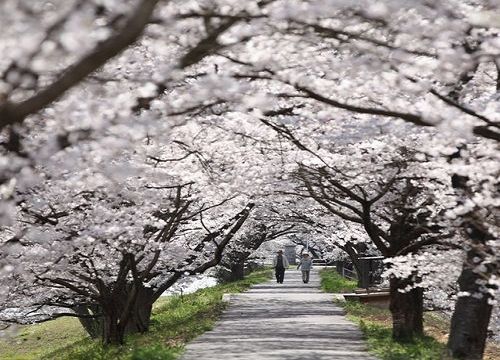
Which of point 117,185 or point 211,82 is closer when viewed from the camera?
point 211,82

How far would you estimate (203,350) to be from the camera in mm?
15477

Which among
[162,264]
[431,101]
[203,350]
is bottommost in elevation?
[203,350]

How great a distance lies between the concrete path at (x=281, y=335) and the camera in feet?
48.6

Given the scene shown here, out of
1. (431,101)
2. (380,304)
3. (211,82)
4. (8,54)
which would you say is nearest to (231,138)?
(431,101)

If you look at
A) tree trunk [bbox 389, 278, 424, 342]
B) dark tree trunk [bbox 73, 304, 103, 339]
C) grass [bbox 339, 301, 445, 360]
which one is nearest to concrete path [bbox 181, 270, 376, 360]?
grass [bbox 339, 301, 445, 360]

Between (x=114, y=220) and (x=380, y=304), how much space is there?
16.0 meters

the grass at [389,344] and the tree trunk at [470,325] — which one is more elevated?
the tree trunk at [470,325]

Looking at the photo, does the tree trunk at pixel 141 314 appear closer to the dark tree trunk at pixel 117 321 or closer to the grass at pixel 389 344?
the dark tree trunk at pixel 117 321

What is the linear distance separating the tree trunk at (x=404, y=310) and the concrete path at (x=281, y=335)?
818mm

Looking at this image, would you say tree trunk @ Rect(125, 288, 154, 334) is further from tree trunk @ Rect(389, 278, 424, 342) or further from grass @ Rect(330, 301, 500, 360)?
tree trunk @ Rect(389, 278, 424, 342)

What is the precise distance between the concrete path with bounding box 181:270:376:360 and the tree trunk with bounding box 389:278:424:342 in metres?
0.82

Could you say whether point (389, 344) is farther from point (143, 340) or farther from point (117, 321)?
point (117, 321)

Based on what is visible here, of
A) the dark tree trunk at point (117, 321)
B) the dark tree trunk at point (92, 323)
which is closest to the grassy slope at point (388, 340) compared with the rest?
the dark tree trunk at point (117, 321)

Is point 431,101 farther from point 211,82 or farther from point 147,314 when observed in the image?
point 147,314
